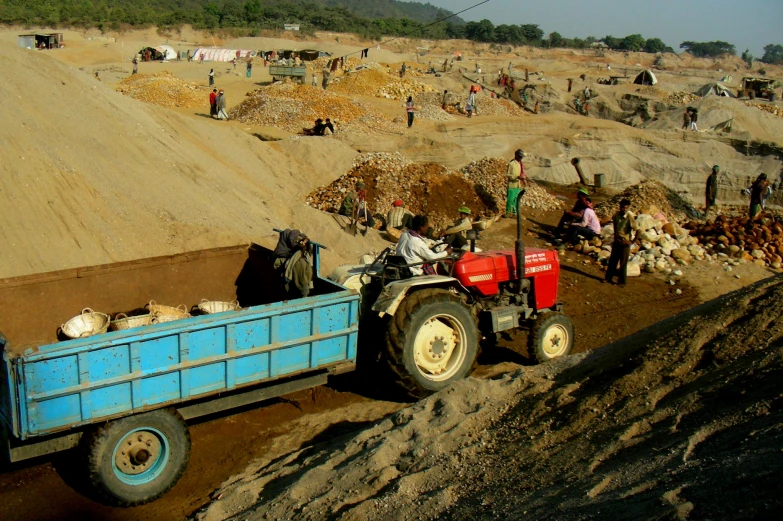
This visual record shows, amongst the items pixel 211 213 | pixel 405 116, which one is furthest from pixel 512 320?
pixel 405 116

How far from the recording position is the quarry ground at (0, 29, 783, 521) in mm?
5145

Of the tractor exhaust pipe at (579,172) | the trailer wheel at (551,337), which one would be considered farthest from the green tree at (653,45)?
A: the trailer wheel at (551,337)

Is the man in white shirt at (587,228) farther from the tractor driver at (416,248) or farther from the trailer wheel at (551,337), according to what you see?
the tractor driver at (416,248)

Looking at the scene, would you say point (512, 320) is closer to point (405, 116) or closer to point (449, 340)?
point (449, 340)

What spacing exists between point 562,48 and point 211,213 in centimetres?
10506

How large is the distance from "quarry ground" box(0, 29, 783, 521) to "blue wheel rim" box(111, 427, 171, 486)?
27 cm

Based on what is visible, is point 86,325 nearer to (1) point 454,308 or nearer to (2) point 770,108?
(1) point 454,308

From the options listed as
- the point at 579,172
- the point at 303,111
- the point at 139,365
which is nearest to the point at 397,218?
the point at 139,365

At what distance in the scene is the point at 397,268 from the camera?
346 inches

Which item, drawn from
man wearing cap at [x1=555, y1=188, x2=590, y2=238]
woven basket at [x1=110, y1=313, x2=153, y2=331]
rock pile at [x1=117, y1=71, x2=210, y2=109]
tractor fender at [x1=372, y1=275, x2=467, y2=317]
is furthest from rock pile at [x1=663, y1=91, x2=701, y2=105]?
woven basket at [x1=110, y1=313, x2=153, y2=331]

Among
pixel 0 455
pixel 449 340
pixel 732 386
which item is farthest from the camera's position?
pixel 449 340

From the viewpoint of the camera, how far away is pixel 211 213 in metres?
14.3

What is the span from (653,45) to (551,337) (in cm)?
12496

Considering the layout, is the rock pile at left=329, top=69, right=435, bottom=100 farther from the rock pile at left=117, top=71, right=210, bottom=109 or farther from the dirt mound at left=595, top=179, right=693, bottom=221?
the dirt mound at left=595, top=179, right=693, bottom=221
